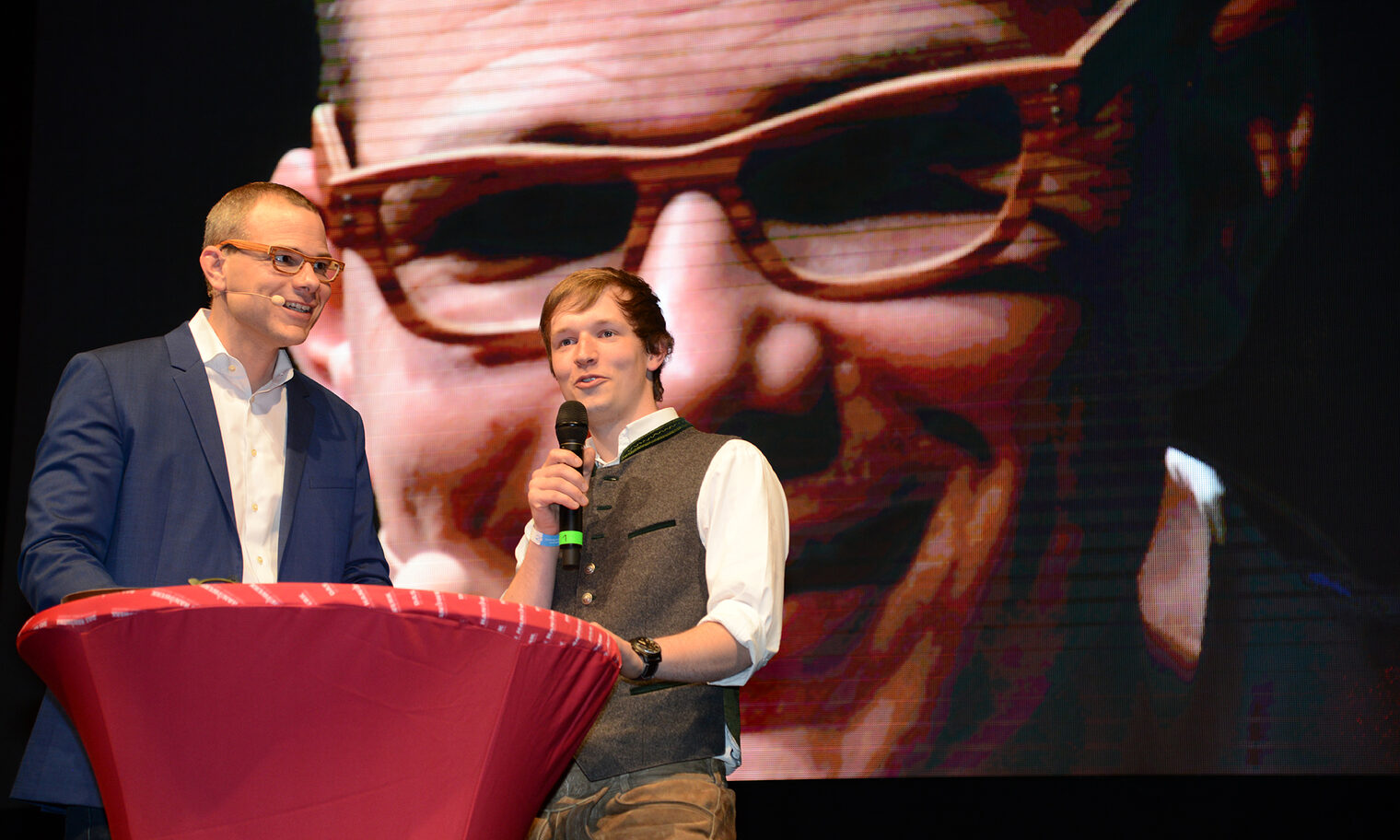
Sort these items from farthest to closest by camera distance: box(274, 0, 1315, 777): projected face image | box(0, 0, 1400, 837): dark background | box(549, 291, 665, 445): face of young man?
1. box(274, 0, 1315, 777): projected face image
2. box(0, 0, 1400, 837): dark background
3. box(549, 291, 665, 445): face of young man

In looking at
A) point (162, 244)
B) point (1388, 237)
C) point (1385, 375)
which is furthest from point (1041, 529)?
point (162, 244)

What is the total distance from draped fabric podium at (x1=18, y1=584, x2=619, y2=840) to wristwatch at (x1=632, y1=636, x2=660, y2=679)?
282mm

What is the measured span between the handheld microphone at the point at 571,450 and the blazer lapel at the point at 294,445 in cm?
44

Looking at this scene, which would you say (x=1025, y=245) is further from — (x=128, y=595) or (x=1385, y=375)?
(x=128, y=595)

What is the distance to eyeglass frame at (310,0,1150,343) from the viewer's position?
9.99 feet

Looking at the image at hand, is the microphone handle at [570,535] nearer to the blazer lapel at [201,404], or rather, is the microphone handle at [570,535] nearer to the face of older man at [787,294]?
the blazer lapel at [201,404]

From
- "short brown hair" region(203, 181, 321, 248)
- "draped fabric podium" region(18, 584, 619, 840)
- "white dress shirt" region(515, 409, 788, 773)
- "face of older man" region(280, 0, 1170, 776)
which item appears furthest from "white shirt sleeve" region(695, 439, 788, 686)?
"face of older man" region(280, 0, 1170, 776)

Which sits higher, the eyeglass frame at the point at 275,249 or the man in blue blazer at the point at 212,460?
the eyeglass frame at the point at 275,249

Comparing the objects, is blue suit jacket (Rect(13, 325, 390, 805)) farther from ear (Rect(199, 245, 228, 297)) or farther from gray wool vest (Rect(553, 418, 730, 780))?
gray wool vest (Rect(553, 418, 730, 780))

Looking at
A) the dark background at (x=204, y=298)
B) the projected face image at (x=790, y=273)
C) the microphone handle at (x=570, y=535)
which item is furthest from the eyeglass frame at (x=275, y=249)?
the dark background at (x=204, y=298)

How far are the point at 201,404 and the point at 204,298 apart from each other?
6.23 feet

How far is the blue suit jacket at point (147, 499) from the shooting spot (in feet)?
5.02

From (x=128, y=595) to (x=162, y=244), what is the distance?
9.52 feet

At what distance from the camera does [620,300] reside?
6.15ft
